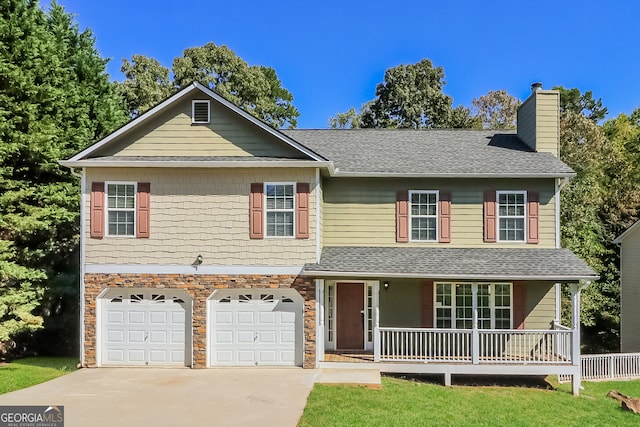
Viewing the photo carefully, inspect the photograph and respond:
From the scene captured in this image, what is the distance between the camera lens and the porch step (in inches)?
440

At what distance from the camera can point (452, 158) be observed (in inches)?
589

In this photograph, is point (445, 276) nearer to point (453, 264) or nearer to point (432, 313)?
point (453, 264)

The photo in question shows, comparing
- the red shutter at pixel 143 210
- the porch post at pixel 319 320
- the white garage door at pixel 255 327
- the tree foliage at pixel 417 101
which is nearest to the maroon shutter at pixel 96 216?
the red shutter at pixel 143 210

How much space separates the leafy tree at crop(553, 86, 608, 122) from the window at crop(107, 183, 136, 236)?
34117 mm

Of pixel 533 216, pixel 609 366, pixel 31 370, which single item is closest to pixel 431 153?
pixel 533 216

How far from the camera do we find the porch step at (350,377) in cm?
1118

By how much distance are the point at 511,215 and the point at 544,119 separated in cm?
371

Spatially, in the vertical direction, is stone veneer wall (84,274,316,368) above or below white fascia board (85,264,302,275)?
below

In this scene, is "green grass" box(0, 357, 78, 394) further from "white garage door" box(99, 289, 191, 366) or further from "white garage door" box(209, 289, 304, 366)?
"white garage door" box(209, 289, 304, 366)

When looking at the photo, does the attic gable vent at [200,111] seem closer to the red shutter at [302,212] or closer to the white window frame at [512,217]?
the red shutter at [302,212]

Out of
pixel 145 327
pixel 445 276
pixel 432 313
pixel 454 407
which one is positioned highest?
pixel 445 276

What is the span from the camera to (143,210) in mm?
13016

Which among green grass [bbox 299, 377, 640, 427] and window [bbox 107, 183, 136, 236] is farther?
window [bbox 107, 183, 136, 236]

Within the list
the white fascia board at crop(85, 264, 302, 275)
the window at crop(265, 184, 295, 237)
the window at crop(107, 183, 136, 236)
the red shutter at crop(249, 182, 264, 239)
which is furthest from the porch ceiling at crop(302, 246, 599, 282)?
the window at crop(107, 183, 136, 236)
